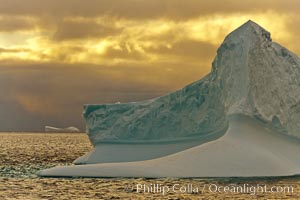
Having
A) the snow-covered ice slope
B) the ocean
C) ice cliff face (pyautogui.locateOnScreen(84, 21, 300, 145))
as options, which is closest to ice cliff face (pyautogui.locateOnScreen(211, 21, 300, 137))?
ice cliff face (pyautogui.locateOnScreen(84, 21, 300, 145))

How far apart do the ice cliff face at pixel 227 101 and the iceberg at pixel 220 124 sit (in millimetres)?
48

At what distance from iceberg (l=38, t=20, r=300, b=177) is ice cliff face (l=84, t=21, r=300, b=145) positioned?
1.9 inches

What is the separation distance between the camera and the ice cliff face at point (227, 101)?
27203 mm

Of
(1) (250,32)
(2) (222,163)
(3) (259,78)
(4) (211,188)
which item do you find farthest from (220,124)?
(4) (211,188)

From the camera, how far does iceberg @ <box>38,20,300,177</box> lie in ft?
82.8

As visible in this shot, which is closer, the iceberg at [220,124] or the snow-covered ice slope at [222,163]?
the snow-covered ice slope at [222,163]

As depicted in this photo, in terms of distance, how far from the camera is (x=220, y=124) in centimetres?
2881

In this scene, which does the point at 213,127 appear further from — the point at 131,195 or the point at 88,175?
the point at 131,195

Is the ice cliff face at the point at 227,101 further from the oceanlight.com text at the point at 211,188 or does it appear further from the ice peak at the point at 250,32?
the oceanlight.com text at the point at 211,188

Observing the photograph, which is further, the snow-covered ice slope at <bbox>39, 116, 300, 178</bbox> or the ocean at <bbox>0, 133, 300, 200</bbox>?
the snow-covered ice slope at <bbox>39, 116, 300, 178</bbox>

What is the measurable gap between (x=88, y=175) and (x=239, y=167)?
21.9 ft

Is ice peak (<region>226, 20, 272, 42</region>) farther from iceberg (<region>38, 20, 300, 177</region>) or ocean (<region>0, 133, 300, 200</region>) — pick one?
ocean (<region>0, 133, 300, 200</region>)

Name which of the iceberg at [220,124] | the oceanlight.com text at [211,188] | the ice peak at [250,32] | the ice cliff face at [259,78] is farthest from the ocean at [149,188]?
the ice peak at [250,32]

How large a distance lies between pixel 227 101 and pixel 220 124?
5.13 ft
